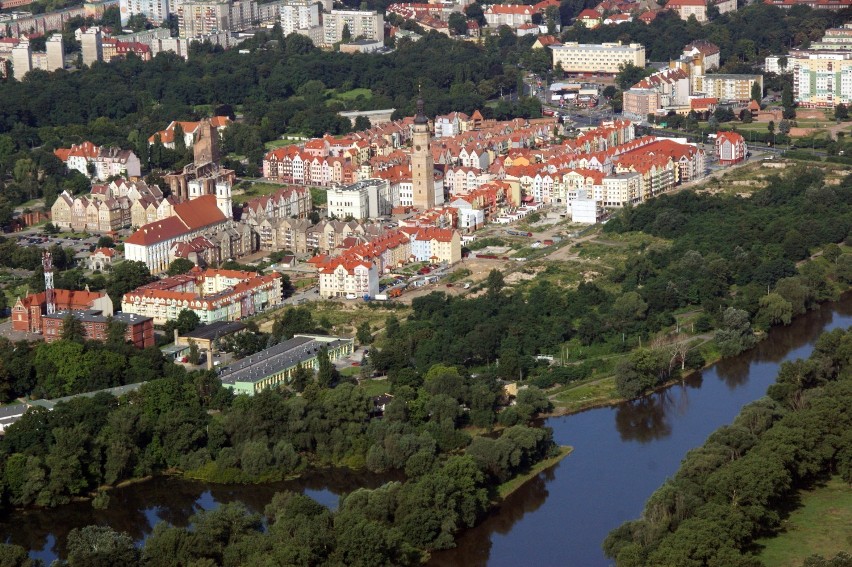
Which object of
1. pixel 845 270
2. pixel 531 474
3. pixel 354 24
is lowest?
pixel 531 474

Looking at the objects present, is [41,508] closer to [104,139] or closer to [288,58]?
[104,139]

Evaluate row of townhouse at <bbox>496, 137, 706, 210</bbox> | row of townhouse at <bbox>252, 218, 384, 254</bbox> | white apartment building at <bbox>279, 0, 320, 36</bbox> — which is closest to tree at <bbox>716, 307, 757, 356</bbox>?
row of townhouse at <bbox>252, 218, 384, 254</bbox>

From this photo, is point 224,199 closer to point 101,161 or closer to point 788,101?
point 101,161

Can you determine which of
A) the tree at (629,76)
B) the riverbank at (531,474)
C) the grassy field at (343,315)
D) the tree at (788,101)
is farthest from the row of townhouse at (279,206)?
the tree at (629,76)

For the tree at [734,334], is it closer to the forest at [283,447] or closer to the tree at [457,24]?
the forest at [283,447]

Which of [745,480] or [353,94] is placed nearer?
[745,480]

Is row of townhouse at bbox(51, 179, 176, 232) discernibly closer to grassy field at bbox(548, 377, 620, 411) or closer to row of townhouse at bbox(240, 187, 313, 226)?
row of townhouse at bbox(240, 187, 313, 226)

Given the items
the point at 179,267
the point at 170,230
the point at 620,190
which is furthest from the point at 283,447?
the point at 620,190
